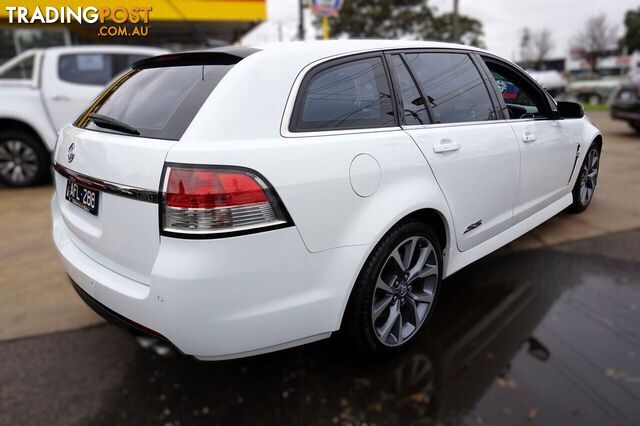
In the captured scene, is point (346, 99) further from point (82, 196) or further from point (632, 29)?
point (632, 29)

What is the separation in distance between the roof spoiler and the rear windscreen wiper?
42 cm

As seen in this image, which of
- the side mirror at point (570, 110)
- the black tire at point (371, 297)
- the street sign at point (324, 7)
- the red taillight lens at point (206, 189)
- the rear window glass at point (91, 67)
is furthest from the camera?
the street sign at point (324, 7)

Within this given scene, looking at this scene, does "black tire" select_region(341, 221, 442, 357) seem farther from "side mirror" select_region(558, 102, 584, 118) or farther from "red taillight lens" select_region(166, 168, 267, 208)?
"side mirror" select_region(558, 102, 584, 118)

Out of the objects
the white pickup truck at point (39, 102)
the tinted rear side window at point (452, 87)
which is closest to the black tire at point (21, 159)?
the white pickup truck at point (39, 102)

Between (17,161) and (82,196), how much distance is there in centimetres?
520

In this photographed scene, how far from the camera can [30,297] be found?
3.17 m

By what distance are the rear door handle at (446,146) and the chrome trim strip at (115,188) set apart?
132 centimetres

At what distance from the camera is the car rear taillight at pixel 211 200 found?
1.65 meters

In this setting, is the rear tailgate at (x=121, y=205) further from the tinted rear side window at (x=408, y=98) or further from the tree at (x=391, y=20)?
the tree at (x=391, y=20)

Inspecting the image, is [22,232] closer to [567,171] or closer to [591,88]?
[567,171]

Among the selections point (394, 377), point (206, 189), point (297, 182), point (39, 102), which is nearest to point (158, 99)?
point (206, 189)

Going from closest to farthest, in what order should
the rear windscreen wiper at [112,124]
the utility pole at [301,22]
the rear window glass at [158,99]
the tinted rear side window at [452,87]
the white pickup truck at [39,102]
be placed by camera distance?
the rear window glass at [158,99] < the rear windscreen wiper at [112,124] < the tinted rear side window at [452,87] < the white pickup truck at [39,102] < the utility pole at [301,22]

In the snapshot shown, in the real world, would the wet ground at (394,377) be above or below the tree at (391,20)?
below

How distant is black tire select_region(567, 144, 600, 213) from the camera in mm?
1946
